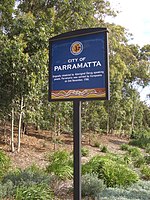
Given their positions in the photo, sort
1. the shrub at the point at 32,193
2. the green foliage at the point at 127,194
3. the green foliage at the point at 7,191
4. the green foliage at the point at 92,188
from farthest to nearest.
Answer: the green foliage at the point at 92,188
the green foliage at the point at 127,194
the green foliage at the point at 7,191
the shrub at the point at 32,193

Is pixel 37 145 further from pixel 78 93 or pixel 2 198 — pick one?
pixel 78 93

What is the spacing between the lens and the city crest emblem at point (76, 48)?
369cm

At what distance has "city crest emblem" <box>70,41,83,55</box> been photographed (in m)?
3.69

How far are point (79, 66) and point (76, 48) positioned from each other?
0.82ft

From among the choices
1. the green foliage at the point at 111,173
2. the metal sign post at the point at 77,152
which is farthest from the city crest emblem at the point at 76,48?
the green foliage at the point at 111,173

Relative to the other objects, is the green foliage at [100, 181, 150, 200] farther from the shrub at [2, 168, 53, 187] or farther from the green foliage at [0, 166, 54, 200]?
the shrub at [2, 168, 53, 187]

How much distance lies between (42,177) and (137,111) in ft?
67.7

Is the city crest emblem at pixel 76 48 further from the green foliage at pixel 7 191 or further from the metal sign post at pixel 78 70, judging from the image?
the green foliage at pixel 7 191

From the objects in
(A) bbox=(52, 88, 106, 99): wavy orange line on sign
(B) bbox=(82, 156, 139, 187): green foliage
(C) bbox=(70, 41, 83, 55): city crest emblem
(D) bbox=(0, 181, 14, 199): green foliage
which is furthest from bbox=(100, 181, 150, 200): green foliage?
(C) bbox=(70, 41, 83, 55): city crest emblem

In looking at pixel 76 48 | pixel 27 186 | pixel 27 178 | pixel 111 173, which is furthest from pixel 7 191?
pixel 76 48

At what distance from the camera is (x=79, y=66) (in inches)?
144

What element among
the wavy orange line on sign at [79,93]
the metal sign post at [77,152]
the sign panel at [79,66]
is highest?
the sign panel at [79,66]

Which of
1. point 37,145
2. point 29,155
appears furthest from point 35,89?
point 37,145

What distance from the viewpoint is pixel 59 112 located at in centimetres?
1147
